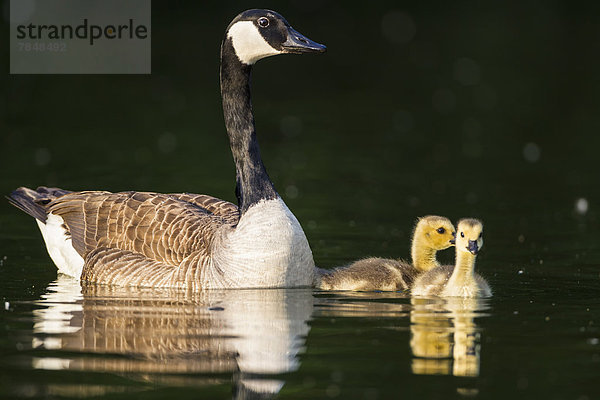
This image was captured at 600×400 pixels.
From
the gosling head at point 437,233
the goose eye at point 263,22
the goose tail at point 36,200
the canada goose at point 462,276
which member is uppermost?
the goose eye at point 263,22

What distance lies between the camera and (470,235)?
12016mm

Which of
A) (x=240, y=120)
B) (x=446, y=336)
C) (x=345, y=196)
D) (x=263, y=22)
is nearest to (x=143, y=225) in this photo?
(x=240, y=120)

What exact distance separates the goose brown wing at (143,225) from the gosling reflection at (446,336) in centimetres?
245

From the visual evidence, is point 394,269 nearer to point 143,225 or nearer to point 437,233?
point 437,233

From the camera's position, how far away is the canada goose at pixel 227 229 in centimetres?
1241

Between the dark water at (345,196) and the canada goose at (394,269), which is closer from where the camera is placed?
the dark water at (345,196)

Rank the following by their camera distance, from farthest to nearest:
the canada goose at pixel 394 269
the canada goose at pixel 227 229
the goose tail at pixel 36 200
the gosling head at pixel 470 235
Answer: the goose tail at pixel 36 200, the canada goose at pixel 394 269, the canada goose at pixel 227 229, the gosling head at pixel 470 235

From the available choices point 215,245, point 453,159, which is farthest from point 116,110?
point 215,245

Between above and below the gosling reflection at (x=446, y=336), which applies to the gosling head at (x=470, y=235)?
above

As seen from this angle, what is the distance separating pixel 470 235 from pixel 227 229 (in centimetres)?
254

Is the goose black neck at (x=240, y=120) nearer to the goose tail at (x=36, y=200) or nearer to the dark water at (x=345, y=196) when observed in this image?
the dark water at (x=345, y=196)

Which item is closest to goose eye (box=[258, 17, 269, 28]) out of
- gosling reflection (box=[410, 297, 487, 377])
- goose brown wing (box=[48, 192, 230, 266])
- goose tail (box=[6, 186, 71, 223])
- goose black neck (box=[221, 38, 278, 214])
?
goose black neck (box=[221, 38, 278, 214])

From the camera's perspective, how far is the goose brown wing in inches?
504

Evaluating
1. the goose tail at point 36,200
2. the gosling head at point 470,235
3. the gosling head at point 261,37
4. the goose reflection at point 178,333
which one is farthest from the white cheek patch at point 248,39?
the goose tail at point 36,200
